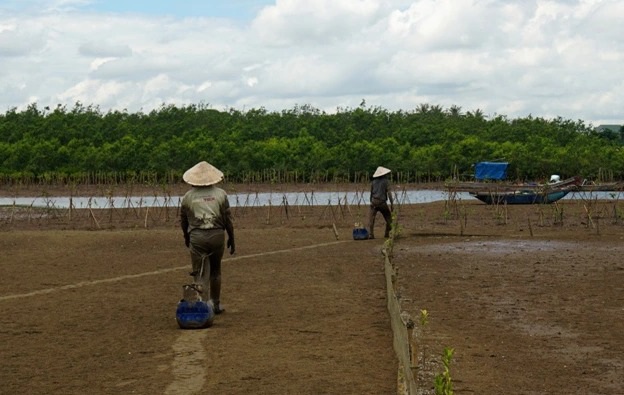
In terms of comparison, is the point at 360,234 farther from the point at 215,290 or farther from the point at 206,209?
the point at 206,209

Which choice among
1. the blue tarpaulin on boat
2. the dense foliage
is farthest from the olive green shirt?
the dense foliage

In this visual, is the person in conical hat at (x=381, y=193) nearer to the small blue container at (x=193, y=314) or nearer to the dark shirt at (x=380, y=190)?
the dark shirt at (x=380, y=190)

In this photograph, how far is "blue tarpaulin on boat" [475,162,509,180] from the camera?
45969 millimetres

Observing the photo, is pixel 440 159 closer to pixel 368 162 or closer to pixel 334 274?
pixel 368 162

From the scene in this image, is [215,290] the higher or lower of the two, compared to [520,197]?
lower

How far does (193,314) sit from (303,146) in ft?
173

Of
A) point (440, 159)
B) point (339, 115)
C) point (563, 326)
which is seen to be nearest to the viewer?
point (563, 326)

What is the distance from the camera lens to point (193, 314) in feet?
38.3

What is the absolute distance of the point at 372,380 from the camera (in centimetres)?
884

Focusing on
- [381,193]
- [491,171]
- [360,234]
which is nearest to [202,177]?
[381,193]

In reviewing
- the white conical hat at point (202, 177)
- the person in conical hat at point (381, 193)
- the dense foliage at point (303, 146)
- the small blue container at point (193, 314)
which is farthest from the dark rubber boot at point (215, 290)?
the dense foliage at point (303, 146)

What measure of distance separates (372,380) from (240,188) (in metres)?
45.1

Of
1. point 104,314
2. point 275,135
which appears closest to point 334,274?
point 104,314

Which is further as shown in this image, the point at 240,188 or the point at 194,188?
the point at 240,188
